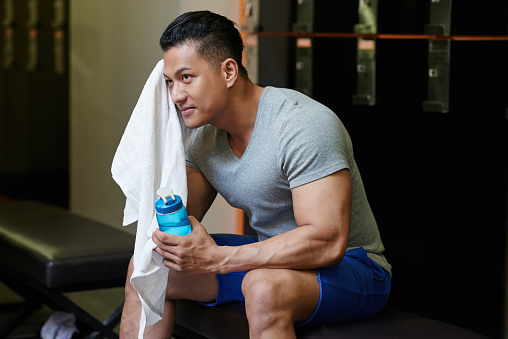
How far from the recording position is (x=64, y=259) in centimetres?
241

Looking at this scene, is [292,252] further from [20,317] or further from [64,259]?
[20,317]

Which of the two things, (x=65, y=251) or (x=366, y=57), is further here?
(x=366, y=57)

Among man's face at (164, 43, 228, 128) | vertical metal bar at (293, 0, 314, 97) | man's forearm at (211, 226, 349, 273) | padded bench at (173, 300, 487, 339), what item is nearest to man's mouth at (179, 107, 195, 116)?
man's face at (164, 43, 228, 128)

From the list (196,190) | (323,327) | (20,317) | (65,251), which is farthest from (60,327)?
(323,327)

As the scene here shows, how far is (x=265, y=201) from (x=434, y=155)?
0.89m

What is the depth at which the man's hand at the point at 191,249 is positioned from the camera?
1738 mm

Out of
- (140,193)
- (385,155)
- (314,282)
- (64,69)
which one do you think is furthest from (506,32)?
(64,69)

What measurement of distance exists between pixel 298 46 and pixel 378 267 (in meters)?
1.32

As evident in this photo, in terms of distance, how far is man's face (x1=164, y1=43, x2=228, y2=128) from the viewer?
1.85 meters

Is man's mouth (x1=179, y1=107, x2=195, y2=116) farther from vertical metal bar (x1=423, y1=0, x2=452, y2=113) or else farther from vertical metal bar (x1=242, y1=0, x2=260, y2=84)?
vertical metal bar (x1=242, y1=0, x2=260, y2=84)

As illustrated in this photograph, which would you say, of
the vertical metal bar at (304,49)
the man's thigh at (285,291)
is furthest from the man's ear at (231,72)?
the vertical metal bar at (304,49)

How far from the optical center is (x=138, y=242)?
1908mm

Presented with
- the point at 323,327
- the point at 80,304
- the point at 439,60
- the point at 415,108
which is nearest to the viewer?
the point at 323,327

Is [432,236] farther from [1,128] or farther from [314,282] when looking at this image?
[1,128]
